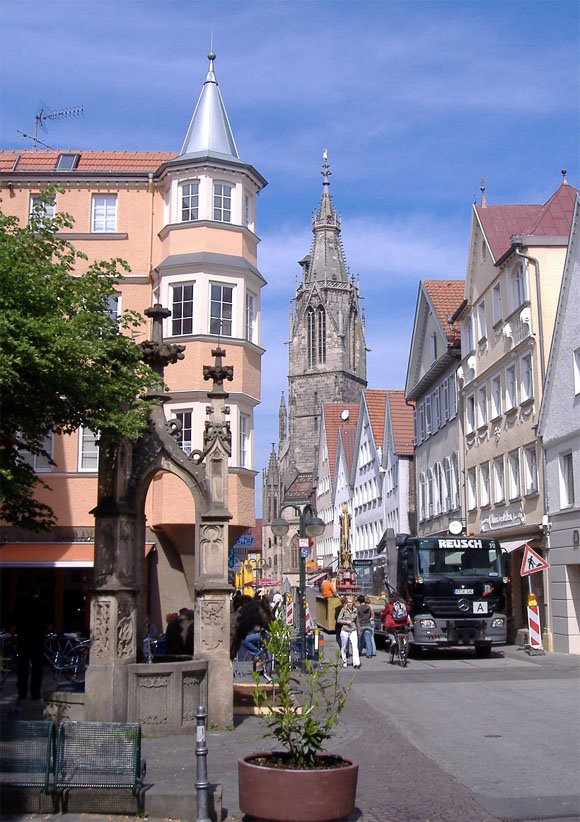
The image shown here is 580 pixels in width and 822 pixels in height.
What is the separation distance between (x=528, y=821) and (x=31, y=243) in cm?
808

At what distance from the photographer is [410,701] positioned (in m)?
16.1

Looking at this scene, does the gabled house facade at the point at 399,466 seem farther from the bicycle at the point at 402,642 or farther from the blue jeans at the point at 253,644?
the blue jeans at the point at 253,644

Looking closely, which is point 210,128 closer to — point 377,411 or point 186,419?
point 186,419

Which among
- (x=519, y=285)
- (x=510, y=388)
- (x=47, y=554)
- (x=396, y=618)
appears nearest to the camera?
(x=396, y=618)

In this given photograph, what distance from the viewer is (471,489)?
35781 mm

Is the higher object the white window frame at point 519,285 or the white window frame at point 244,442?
the white window frame at point 519,285

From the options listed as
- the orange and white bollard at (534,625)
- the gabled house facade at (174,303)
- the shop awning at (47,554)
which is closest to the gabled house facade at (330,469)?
the orange and white bollard at (534,625)

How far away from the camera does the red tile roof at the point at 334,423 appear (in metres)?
81.4

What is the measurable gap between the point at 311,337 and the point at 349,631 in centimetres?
9352

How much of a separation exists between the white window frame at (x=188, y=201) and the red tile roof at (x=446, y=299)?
1587 centimetres

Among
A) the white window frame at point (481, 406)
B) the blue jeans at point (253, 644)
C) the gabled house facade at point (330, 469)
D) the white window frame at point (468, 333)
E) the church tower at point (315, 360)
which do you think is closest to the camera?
the blue jeans at point (253, 644)

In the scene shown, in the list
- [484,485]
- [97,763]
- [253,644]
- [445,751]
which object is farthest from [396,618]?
[97,763]

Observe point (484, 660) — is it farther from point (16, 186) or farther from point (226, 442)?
point (16, 186)

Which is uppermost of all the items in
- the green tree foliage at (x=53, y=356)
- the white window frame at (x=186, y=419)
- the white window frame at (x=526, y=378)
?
the white window frame at (x=526, y=378)
